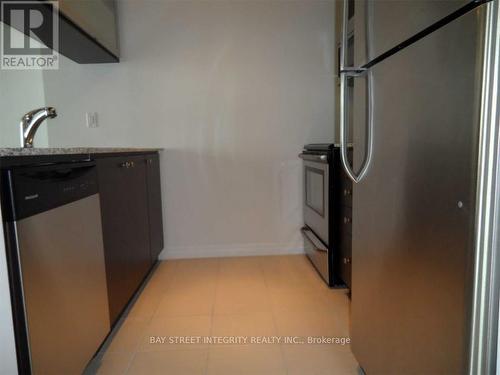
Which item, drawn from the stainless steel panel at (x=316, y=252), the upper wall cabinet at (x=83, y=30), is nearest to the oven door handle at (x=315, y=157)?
the stainless steel panel at (x=316, y=252)

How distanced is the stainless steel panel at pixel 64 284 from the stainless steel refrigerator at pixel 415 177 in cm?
93

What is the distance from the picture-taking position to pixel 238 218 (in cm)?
264

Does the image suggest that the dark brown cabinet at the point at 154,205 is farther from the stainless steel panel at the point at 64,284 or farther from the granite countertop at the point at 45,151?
the stainless steel panel at the point at 64,284

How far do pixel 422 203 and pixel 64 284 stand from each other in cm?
105

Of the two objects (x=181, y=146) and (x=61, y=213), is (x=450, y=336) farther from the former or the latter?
(x=181, y=146)

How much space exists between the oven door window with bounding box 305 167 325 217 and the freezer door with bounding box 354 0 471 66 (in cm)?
105

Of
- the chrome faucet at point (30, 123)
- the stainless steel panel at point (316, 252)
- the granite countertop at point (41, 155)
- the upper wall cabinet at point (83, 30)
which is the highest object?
the upper wall cabinet at point (83, 30)

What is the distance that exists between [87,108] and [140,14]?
31.9 inches

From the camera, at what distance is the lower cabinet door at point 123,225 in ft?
4.60

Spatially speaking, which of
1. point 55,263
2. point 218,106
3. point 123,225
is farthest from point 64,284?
point 218,106

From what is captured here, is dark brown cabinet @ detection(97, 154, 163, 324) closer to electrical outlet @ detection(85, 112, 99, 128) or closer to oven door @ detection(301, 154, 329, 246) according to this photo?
electrical outlet @ detection(85, 112, 99, 128)

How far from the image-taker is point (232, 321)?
1646mm

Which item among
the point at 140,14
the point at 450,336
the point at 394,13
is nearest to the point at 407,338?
the point at 450,336

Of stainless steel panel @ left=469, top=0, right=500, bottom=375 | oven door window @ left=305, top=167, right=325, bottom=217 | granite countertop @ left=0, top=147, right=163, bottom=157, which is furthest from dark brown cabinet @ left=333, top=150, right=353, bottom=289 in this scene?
granite countertop @ left=0, top=147, right=163, bottom=157
